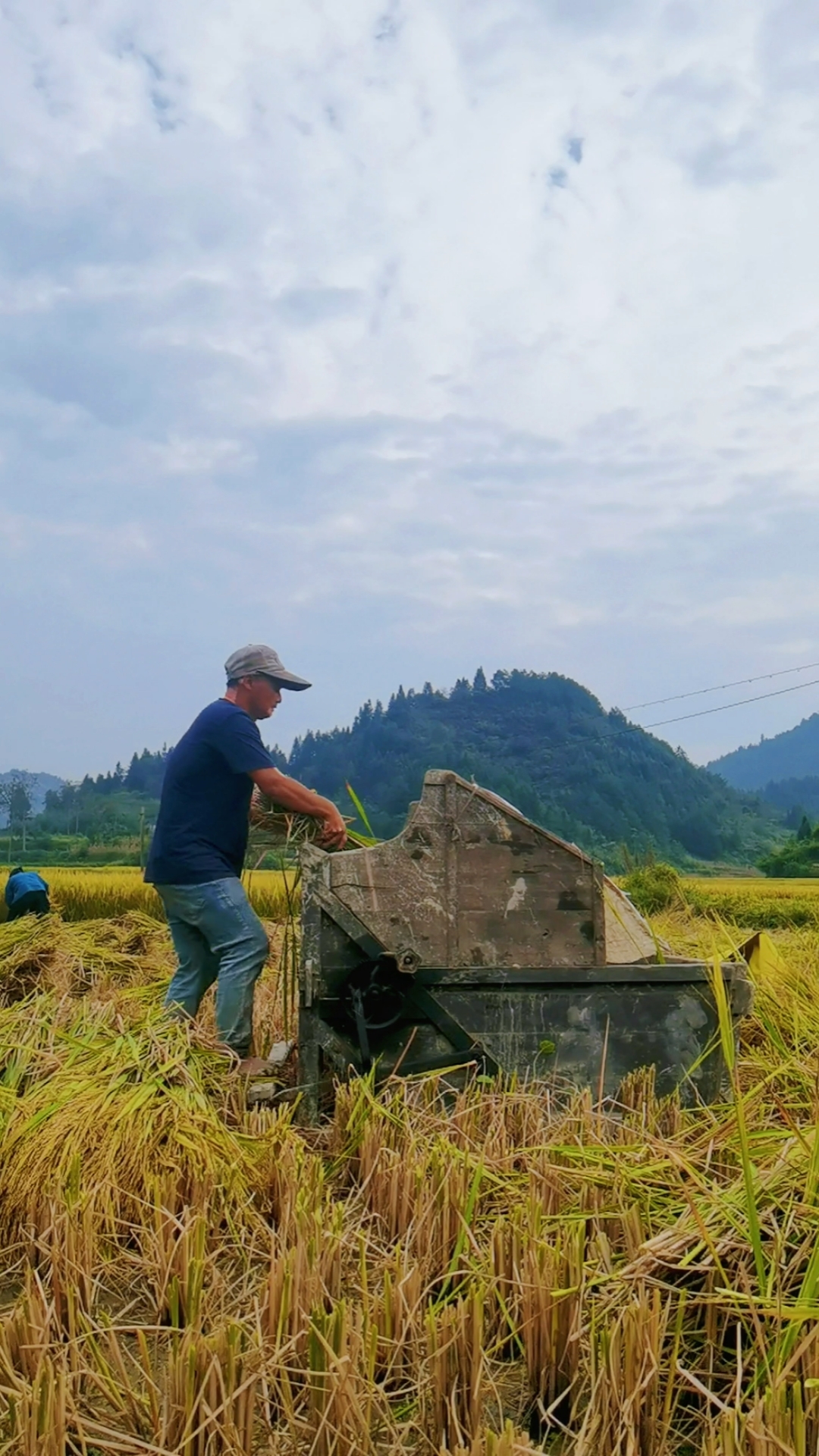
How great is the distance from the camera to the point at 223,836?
14.8 ft

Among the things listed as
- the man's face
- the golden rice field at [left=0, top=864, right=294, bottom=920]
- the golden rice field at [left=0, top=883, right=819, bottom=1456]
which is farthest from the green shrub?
the golden rice field at [left=0, top=883, right=819, bottom=1456]

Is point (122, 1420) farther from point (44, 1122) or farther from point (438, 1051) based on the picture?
point (438, 1051)

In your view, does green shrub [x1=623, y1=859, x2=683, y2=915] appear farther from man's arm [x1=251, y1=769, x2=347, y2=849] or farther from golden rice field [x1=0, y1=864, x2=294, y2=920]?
man's arm [x1=251, y1=769, x2=347, y2=849]

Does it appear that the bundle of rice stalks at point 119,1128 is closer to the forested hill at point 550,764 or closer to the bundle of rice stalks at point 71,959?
the bundle of rice stalks at point 71,959

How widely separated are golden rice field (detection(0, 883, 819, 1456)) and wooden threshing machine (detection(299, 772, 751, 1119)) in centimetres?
15

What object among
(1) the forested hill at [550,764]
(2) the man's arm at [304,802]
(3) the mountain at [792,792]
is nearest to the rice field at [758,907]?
(2) the man's arm at [304,802]

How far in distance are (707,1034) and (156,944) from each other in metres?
5.33

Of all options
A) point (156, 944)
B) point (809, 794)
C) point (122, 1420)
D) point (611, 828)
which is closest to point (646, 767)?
point (611, 828)

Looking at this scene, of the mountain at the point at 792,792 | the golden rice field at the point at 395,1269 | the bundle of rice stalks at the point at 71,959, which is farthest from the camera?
the mountain at the point at 792,792

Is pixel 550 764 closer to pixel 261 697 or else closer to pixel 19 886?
pixel 19 886

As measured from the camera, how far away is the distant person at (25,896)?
8.77m

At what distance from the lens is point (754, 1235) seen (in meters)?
2.06

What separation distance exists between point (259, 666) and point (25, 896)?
5.05 m

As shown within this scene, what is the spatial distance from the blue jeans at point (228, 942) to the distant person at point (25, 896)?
4.61 m
